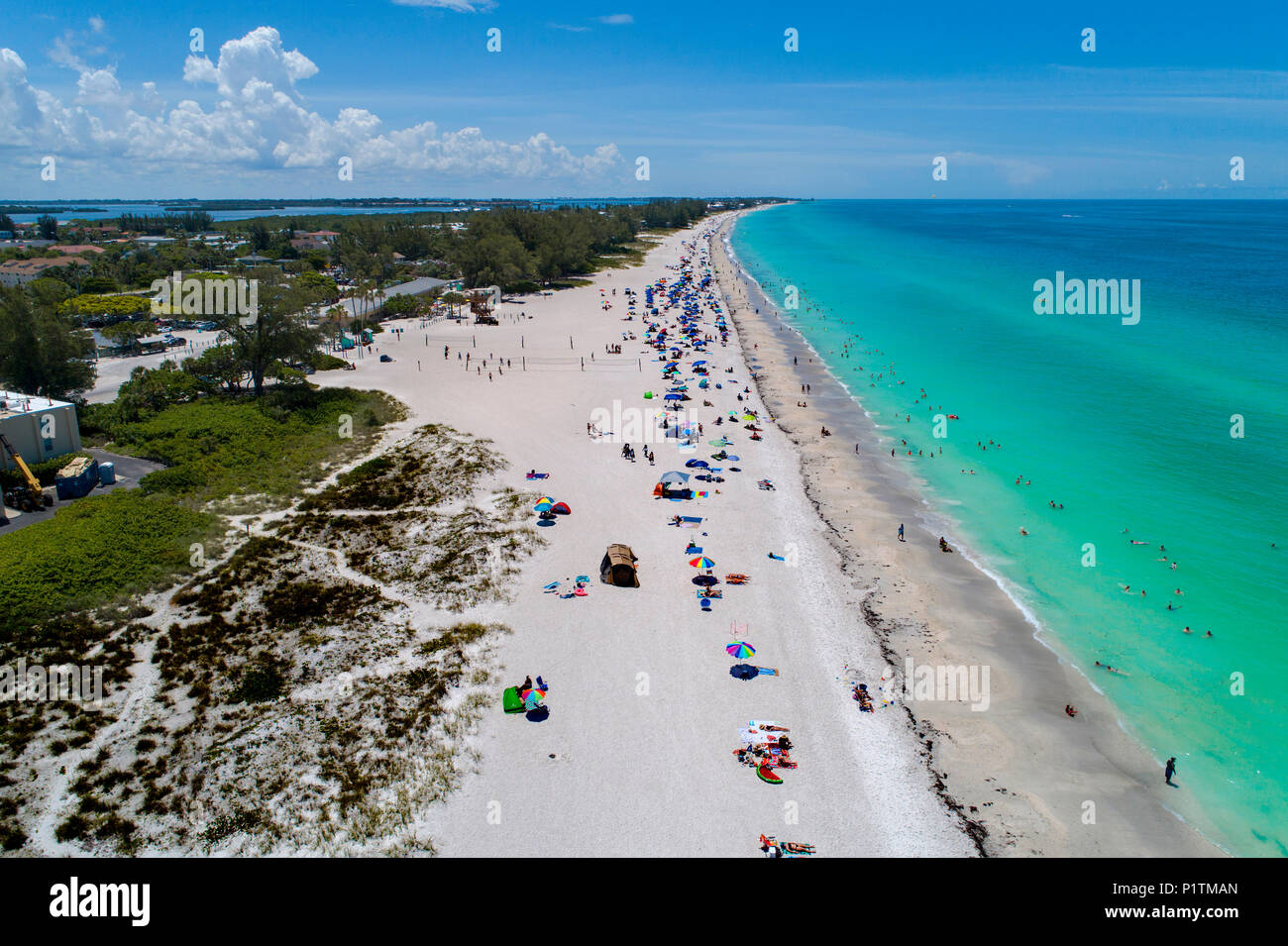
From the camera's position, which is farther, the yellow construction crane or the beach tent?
the yellow construction crane

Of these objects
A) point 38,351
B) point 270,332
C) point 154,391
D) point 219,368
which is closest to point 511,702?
point 154,391

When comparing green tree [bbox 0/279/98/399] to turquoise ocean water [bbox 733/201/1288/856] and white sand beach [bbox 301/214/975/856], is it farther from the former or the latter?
turquoise ocean water [bbox 733/201/1288/856]

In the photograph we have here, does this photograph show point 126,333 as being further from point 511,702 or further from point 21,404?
point 511,702

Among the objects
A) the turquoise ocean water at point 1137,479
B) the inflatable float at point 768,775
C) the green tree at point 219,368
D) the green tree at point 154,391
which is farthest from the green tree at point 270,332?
the inflatable float at point 768,775

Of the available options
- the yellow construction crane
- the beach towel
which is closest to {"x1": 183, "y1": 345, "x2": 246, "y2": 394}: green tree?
the yellow construction crane

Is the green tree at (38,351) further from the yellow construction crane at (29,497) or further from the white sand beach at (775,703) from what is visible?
the white sand beach at (775,703)

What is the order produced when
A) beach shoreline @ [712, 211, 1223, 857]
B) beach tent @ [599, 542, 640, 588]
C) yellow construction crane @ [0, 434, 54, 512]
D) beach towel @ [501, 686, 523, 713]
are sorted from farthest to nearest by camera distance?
yellow construction crane @ [0, 434, 54, 512], beach tent @ [599, 542, 640, 588], beach towel @ [501, 686, 523, 713], beach shoreline @ [712, 211, 1223, 857]
